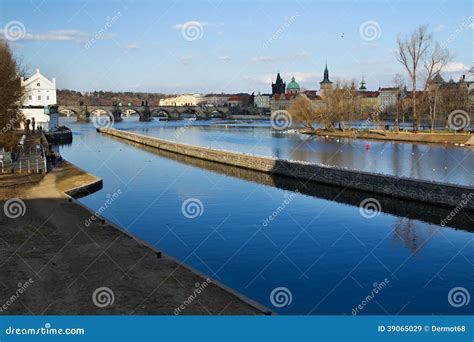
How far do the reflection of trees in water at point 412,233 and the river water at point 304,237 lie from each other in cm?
4

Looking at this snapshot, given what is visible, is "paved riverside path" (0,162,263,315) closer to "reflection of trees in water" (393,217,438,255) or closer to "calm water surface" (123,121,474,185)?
"reflection of trees in water" (393,217,438,255)

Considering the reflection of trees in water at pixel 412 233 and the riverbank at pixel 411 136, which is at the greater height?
the riverbank at pixel 411 136

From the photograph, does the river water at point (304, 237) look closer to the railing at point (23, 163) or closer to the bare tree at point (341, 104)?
the railing at point (23, 163)

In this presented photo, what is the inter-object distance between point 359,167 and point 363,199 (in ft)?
38.2

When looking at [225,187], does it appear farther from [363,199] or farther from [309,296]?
[309,296]

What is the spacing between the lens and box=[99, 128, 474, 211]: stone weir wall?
26.2 metres

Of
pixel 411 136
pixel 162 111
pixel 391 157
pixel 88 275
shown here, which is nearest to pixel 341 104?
pixel 411 136

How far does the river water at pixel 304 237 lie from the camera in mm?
14812

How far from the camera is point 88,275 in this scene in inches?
539

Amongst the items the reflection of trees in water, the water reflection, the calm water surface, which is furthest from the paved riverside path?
the calm water surface

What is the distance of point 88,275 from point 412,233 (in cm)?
1355

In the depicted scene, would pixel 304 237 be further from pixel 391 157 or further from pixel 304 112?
pixel 304 112

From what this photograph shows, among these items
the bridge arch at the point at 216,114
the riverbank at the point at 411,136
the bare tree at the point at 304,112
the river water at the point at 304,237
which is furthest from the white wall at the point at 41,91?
the bridge arch at the point at 216,114

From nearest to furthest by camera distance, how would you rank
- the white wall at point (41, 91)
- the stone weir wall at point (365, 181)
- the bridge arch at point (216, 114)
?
the stone weir wall at point (365, 181) → the white wall at point (41, 91) → the bridge arch at point (216, 114)
